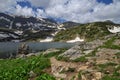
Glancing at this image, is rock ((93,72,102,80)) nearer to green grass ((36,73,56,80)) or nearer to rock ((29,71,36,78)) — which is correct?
green grass ((36,73,56,80))

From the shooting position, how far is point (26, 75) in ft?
94.1

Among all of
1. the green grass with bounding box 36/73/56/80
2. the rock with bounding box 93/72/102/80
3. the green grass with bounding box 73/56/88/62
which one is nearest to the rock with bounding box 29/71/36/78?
the green grass with bounding box 36/73/56/80

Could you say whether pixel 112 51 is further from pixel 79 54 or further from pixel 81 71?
pixel 81 71

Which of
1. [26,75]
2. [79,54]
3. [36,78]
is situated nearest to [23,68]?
[26,75]

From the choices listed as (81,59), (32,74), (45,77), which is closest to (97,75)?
(45,77)

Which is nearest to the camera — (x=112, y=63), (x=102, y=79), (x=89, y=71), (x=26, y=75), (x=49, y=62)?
(x=102, y=79)

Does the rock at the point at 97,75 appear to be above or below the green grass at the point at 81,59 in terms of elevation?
below

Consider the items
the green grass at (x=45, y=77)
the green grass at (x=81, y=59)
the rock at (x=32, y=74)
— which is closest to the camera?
the green grass at (x=45, y=77)

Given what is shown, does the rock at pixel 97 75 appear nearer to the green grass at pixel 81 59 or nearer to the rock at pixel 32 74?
the green grass at pixel 81 59

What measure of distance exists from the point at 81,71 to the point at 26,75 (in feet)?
22.2

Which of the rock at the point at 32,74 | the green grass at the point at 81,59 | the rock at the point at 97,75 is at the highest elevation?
the green grass at the point at 81,59

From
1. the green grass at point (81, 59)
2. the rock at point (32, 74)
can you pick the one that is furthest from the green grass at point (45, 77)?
the green grass at point (81, 59)

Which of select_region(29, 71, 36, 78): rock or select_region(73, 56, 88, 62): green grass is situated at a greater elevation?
select_region(73, 56, 88, 62): green grass

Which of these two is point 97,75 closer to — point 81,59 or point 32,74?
point 81,59
